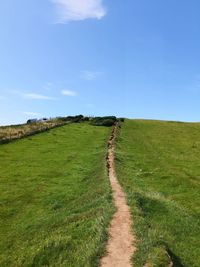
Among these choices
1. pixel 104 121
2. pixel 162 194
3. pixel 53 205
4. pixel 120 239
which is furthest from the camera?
pixel 104 121

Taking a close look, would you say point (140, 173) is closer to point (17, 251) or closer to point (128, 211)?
point (128, 211)

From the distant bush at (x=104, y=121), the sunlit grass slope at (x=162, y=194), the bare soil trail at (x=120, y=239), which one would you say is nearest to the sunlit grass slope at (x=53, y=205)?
the bare soil trail at (x=120, y=239)

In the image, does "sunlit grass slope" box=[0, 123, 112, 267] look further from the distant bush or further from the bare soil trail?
the distant bush

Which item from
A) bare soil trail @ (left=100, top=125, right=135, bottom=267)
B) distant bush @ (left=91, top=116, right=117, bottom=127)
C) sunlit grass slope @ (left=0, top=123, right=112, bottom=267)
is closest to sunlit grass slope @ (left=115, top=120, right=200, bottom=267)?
bare soil trail @ (left=100, top=125, right=135, bottom=267)

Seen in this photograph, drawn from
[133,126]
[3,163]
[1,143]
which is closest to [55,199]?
[3,163]

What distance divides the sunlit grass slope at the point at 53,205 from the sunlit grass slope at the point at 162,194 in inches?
65.4

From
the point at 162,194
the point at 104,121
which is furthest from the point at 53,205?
the point at 104,121

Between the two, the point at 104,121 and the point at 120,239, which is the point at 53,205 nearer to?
the point at 120,239

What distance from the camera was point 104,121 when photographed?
8219 centimetres

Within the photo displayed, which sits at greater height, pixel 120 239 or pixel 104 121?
pixel 104 121

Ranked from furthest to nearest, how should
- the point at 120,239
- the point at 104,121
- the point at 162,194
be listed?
the point at 104,121
the point at 162,194
the point at 120,239

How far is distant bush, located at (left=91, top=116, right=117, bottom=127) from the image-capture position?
81.2m

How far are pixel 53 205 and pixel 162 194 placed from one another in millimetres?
7751

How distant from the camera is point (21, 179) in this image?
34406 millimetres
